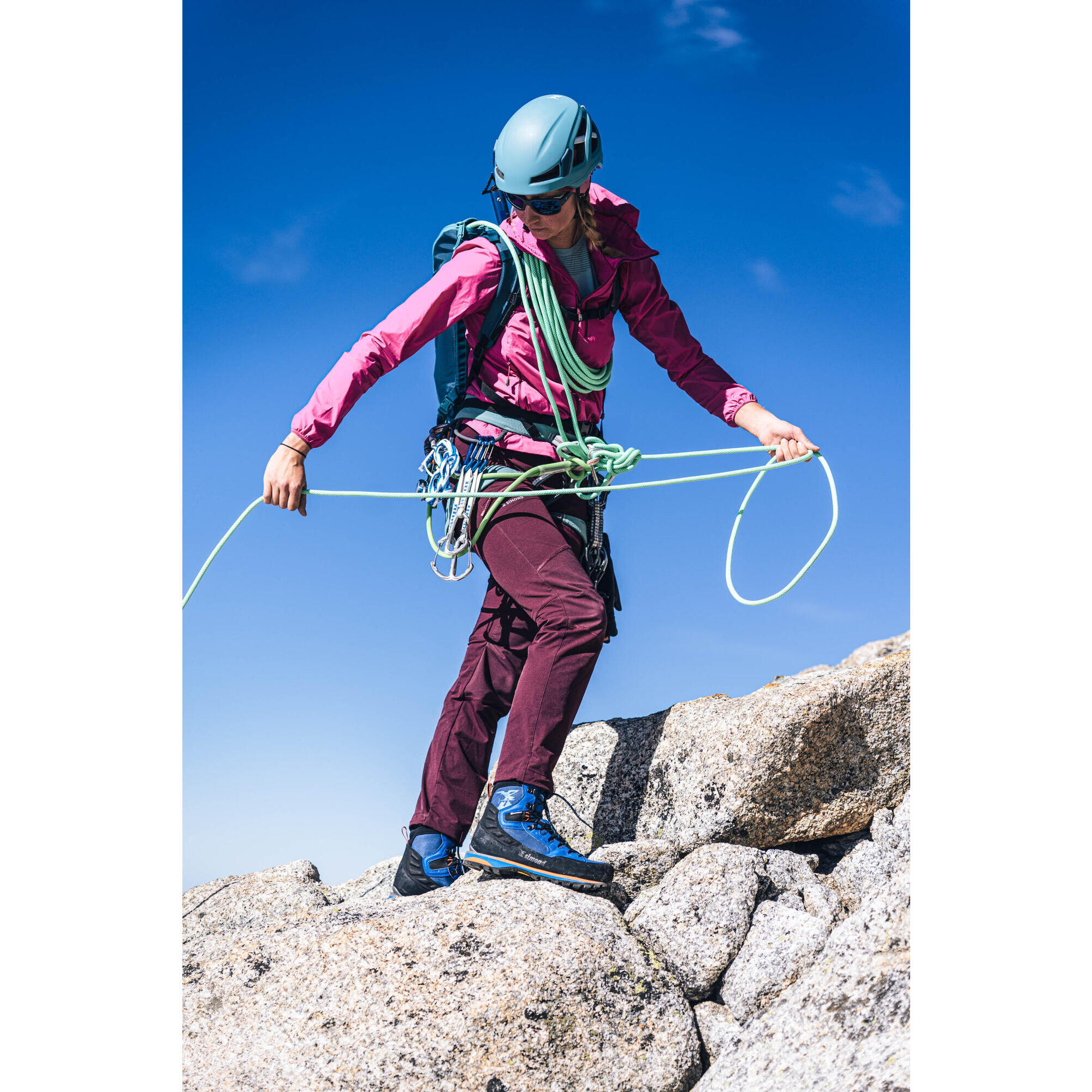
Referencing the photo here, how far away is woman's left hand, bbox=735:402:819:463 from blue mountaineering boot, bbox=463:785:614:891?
6.19 feet

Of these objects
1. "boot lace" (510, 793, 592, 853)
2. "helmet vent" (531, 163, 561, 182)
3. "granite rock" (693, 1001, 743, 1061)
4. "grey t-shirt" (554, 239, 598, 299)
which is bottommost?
"granite rock" (693, 1001, 743, 1061)

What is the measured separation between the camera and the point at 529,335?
15.3ft

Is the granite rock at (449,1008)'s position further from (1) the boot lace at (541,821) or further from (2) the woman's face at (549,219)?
(2) the woman's face at (549,219)

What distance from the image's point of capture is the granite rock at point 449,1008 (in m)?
3.35

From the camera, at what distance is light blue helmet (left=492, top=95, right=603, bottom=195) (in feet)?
13.9

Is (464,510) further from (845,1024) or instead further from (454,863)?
(845,1024)

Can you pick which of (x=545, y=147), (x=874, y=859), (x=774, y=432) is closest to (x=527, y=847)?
(x=874, y=859)

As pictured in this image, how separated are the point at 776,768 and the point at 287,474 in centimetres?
274

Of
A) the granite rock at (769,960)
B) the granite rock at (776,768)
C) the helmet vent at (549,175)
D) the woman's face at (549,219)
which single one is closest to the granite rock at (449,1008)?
the granite rock at (769,960)

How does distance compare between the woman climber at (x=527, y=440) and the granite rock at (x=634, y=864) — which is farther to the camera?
the granite rock at (x=634, y=864)

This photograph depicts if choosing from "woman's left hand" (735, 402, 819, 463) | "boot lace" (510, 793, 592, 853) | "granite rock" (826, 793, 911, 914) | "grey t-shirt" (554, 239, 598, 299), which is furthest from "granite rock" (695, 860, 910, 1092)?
"grey t-shirt" (554, 239, 598, 299)

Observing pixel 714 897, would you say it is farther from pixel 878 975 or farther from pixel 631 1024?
pixel 878 975

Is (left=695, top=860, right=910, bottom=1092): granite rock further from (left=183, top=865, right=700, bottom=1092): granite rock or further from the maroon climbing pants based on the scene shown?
the maroon climbing pants

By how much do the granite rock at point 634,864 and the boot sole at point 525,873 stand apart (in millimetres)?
224
